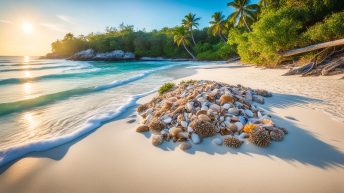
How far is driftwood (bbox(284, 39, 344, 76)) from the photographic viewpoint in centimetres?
1104

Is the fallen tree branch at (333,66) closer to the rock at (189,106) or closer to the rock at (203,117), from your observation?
the rock at (189,106)

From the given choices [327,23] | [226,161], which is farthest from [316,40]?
[226,161]

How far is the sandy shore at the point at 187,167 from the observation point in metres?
2.85

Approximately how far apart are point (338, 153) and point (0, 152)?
668 centimetres

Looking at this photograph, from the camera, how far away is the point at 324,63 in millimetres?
12422

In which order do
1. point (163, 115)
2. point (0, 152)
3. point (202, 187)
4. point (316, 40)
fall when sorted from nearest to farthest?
point (202, 187) < point (0, 152) < point (163, 115) < point (316, 40)

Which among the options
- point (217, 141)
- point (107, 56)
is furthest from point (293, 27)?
point (107, 56)

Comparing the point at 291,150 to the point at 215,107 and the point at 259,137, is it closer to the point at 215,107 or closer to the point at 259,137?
the point at 259,137

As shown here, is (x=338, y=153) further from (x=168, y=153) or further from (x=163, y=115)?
(x=163, y=115)

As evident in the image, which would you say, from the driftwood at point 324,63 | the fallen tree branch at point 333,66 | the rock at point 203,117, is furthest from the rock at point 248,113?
the fallen tree branch at point 333,66

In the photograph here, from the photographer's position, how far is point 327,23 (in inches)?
491

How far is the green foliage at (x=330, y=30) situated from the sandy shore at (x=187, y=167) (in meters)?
11.3

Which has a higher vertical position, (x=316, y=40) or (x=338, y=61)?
(x=316, y=40)

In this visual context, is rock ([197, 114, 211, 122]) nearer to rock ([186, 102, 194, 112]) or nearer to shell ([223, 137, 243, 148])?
rock ([186, 102, 194, 112])
